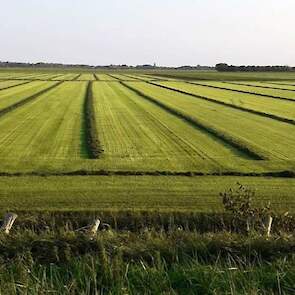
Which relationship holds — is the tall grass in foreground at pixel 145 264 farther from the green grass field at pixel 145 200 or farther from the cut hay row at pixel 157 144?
the cut hay row at pixel 157 144

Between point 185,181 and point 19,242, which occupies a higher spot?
point 19,242

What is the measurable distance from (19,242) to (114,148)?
15459mm

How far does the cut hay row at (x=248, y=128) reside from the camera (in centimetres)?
2441

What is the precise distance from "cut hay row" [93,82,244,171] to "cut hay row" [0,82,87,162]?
56.2 inches

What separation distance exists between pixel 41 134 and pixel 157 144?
6.36m

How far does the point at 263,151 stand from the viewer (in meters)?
23.8

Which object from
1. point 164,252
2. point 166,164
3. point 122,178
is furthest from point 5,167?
point 164,252

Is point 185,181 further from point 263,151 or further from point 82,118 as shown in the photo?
point 82,118

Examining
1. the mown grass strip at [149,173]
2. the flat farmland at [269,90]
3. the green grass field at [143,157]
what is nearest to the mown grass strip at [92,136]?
the green grass field at [143,157]

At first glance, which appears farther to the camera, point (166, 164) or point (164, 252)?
point (166, 164)

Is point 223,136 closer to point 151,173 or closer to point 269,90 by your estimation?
point 151,173

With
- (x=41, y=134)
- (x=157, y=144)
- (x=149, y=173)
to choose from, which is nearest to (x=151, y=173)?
(x=149, y=173)

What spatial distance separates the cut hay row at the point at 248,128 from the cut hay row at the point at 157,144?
1.17 meters

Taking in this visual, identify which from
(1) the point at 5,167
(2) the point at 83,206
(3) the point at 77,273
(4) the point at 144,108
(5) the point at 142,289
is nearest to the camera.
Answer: (5) the point at 142,289
